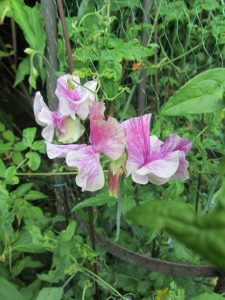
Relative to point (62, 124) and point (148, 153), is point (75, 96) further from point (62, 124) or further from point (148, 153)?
point (148, 153)

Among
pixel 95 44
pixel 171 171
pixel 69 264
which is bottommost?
pixel 69 264

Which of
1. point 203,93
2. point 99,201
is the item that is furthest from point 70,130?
point 203,93

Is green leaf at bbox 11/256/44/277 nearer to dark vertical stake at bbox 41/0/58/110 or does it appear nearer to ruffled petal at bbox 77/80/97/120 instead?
dark vertical stake at bbox 41/0/58/110

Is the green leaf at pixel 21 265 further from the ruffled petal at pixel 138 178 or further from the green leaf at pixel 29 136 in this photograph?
the ruffled petal at pixel 138 178

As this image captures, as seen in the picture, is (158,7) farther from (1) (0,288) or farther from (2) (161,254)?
(1) (0,288)

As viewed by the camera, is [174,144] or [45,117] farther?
[45,117]

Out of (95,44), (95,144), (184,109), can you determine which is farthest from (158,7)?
(184,109)
